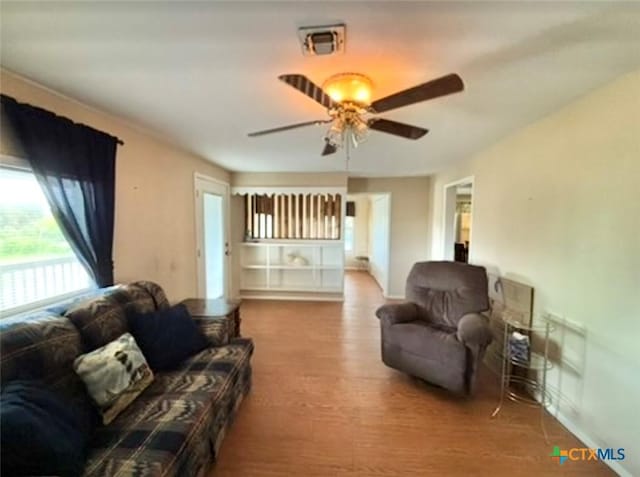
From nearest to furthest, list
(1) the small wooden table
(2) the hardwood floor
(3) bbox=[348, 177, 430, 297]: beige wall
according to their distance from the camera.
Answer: (2) the hardwood floor < (1) the small wooden table < (3) bbox=[348, 177, 430, 297]: beige wall

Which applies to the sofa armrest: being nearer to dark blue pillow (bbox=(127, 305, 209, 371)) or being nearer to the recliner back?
dark blue pillow (bbox=(127, 305, 209, 371))

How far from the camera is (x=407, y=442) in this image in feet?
6.82

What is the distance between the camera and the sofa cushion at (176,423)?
1.34 m

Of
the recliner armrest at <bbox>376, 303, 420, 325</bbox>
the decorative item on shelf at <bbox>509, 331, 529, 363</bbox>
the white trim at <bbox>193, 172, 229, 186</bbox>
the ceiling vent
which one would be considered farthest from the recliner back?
the white trim at <bbox>193, 172, 229, 186</bbox>

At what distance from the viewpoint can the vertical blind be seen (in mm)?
5684

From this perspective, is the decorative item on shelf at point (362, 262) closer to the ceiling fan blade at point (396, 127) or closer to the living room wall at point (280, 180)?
the living room wall at point (280, 180)

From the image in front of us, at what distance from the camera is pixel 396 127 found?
2.05 m

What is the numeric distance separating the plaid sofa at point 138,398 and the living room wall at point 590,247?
236cm

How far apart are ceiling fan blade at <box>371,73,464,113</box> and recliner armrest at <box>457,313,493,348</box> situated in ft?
5.90

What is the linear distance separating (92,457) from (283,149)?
302 cm

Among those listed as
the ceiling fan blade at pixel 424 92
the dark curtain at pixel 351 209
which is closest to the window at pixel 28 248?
the ceiling fan blade at pixel 424 92

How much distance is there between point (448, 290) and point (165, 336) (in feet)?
8.30

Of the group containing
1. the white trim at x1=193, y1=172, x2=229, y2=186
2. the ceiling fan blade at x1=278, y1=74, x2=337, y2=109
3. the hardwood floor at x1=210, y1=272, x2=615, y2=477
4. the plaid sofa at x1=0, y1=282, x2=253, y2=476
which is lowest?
the hardwood floor at x1=210, y1=272, x2=615, y2=477

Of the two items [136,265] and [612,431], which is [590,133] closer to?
[612,431]
